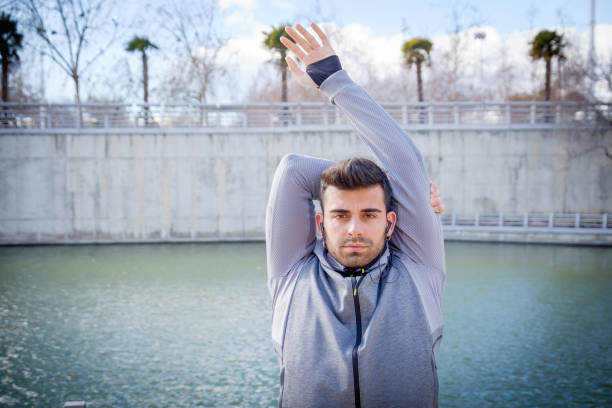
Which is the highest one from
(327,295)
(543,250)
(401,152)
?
(401,152)

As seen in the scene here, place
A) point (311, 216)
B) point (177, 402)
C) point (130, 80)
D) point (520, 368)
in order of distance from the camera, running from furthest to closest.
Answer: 1. point (130, 80)
2. point (520, 368)
3. point (177, 402)
4. point (311, 216)

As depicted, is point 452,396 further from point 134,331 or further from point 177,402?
point 134,331

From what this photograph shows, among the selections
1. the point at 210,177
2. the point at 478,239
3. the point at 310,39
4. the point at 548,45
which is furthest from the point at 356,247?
the point at 548,45

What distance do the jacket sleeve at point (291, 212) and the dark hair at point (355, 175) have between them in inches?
5.2

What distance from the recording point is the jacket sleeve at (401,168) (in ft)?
6.27

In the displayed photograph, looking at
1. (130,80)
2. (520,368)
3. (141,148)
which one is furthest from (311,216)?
(130,80)

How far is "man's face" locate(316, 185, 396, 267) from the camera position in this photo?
1.84 meters

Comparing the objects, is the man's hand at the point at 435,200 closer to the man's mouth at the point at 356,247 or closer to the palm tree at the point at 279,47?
the man's mouth at the point at 356,247

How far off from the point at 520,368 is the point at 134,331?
572cm

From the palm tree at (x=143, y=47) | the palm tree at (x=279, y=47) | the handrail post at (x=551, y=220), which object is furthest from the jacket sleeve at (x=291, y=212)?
the palm tree at (x=143, y=47)

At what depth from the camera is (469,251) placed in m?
16.0

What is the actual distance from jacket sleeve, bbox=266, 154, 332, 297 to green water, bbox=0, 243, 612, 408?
152 inches

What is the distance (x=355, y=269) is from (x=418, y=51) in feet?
84.7

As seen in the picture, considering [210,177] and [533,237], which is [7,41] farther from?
[533,237]
